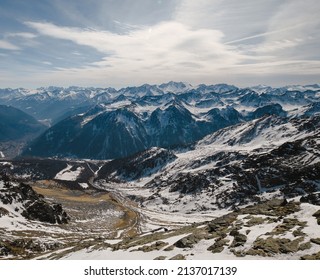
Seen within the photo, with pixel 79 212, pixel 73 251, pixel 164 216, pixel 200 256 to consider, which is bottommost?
pixel 164 216

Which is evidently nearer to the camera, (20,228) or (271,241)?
(271,241)

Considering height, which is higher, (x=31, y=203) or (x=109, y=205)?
(x=31, y=203)

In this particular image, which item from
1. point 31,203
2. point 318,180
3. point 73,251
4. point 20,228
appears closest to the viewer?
point 73,251

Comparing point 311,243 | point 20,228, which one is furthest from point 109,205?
point 311,243

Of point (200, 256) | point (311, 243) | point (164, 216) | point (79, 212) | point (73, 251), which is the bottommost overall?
point (164, 216)
